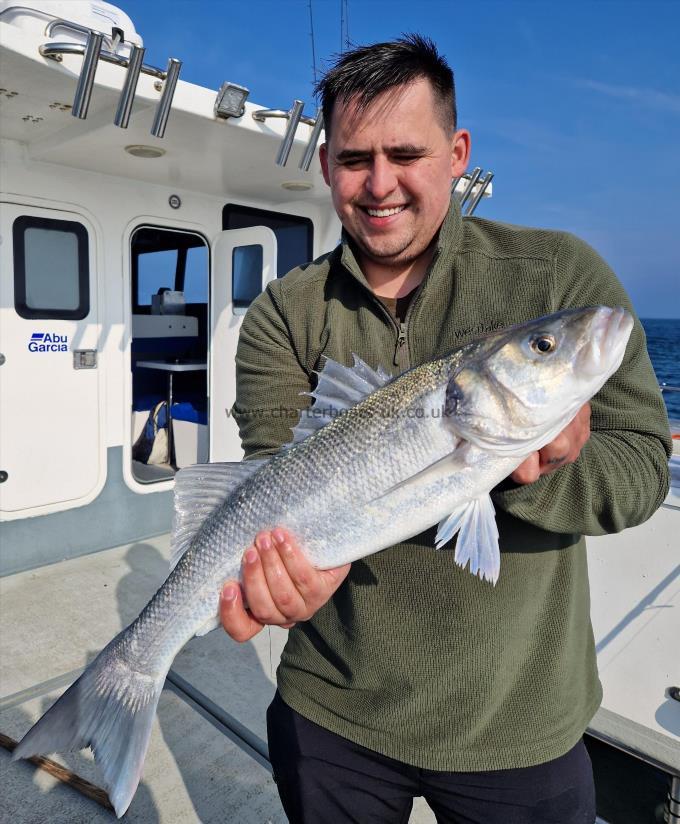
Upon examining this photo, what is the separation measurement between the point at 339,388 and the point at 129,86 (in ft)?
11.1

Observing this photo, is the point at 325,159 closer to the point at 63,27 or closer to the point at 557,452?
the point at 557,452

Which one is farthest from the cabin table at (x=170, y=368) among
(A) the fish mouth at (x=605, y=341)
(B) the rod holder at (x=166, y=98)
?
(A) the fish mouth at (x=605, y=341)

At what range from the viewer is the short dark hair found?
1.96 meters

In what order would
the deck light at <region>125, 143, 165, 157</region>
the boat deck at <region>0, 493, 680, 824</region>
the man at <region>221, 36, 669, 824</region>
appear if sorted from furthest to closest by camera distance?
the deck light at <region>125, 143, 165, 157</region> → the boat deck at <region>0, 493, 680, 824</region> → the man at <region>221, 36, 669, 824</region>

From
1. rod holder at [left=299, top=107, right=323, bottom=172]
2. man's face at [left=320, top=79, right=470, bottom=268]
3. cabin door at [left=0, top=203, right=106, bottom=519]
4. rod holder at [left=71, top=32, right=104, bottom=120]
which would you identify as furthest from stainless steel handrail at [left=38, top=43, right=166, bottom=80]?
man's face at [left=320, top=79, right=470, bottom=268]

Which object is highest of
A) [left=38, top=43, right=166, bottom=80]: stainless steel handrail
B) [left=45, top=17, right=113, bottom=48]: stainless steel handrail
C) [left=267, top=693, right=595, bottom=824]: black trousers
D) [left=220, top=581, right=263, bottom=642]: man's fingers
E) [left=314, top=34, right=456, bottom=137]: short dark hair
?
[left=45, top=17, right=113, bottom=48]: stainless steel handrail

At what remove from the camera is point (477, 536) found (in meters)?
1.75

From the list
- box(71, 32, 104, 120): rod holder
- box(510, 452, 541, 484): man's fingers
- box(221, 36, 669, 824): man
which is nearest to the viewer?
box(510, 452, 541, 484): man's fingers

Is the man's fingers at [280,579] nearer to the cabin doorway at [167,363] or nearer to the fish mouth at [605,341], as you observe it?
the fish mouth at [605,341]

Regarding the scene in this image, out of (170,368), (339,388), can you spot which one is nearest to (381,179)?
(339,388)

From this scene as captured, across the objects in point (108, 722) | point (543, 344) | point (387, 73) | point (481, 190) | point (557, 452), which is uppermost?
point (481, 190)

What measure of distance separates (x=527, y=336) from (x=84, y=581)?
5.12 meters

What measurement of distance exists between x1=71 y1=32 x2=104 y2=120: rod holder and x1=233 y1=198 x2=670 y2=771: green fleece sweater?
2.94 metres

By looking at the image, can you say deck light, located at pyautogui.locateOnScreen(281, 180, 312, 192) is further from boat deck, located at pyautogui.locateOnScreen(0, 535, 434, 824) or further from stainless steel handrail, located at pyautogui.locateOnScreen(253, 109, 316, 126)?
boat deck, located at pyautogui.locateOnScreen(0, 535, 434, 824)
